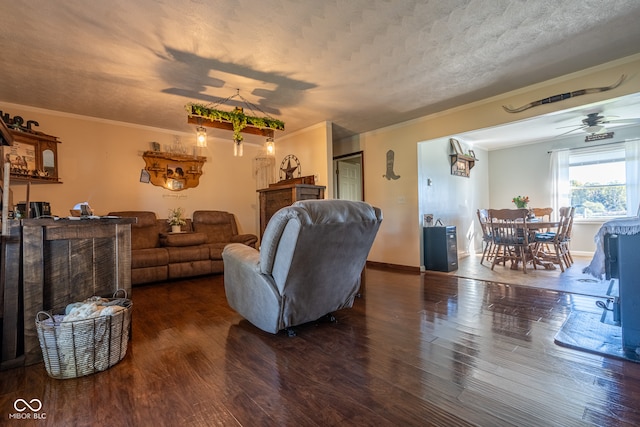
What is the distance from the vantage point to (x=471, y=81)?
3395mm

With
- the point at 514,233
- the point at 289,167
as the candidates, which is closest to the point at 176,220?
the point at 289,167

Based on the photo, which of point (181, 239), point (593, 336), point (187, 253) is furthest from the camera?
point (181, 239)

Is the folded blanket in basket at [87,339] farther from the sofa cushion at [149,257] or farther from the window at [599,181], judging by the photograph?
the window at [599,181]

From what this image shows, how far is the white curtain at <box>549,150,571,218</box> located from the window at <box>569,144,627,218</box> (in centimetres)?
8

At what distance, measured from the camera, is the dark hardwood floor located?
4.36ft

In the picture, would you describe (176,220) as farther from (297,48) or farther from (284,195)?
(297,48)

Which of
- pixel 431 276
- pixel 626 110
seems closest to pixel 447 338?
pixel 431 276

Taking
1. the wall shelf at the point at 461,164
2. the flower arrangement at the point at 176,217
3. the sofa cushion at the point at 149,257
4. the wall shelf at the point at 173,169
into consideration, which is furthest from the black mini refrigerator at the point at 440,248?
the wall shelf at the point at 173,169

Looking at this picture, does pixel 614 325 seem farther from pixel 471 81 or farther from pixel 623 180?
pixel 623 180

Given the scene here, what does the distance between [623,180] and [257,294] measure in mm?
7021

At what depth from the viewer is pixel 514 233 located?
462 centimetres

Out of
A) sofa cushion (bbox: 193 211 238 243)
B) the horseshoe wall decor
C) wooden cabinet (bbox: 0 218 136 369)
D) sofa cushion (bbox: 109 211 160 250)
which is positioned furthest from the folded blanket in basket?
the horseshoe wall decor

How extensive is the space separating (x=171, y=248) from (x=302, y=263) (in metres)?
3.12

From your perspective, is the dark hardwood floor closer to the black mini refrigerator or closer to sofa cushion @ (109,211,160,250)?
the black mini refrigerator
